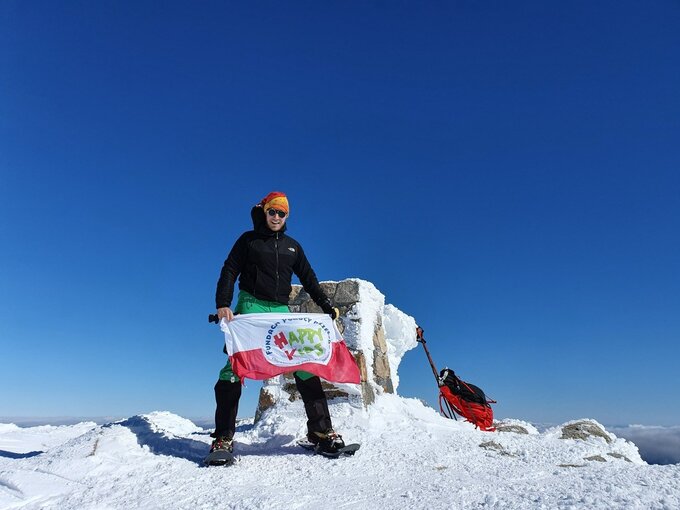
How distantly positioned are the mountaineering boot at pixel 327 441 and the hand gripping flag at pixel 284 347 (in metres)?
0.60

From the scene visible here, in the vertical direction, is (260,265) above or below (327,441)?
above

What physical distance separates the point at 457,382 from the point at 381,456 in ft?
11.7

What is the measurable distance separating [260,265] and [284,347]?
0.89 metres

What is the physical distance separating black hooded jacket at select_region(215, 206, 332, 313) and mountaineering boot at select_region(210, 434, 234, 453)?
4.12 ft

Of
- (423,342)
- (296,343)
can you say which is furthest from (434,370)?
(296,343)

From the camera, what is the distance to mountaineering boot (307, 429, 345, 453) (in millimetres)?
4477

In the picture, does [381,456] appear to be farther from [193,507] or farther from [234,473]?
[193,507]

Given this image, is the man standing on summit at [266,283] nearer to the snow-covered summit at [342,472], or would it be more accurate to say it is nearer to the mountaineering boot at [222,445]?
the mountaineering boot at [222,445]

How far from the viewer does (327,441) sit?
4.54 m

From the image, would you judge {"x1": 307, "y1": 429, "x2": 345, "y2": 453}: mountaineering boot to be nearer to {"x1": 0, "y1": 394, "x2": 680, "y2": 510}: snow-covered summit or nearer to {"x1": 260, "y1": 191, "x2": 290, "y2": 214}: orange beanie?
{"x1": 0, "y1": 394, "x2": 680, "y2": 510}: snow-covered summit

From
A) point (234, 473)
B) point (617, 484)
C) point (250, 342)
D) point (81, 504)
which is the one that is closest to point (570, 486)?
point (617, 484)

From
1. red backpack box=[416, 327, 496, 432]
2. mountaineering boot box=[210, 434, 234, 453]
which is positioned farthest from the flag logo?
red backpack box=[416, 327, 496, 432]

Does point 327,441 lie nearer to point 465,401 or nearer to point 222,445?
point 222,445

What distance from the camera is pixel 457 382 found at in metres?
7.71
